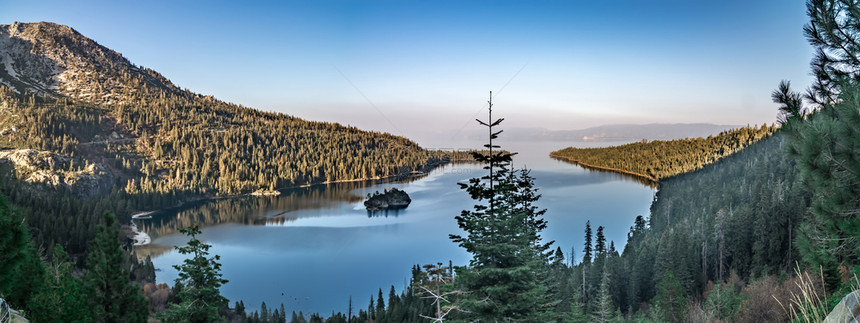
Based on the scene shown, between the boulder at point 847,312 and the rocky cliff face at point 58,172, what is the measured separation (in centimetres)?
16622

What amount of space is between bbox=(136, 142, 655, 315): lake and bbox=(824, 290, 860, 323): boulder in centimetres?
4872

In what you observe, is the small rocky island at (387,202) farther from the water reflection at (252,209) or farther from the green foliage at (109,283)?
the green foliage at (109,283)

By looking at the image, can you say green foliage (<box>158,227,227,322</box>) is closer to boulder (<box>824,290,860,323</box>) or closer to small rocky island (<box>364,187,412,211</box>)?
boulder (<box>824,290,860,323</box>)

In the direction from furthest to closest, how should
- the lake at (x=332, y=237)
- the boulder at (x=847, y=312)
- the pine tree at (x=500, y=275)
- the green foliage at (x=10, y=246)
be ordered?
Result: 1. the lake at (x=332, y=237)
2. the green foliage at (x=10, y=246)
3. the pine tree at (x=500, y=275)
4. the boulder at (x=847, y=312)

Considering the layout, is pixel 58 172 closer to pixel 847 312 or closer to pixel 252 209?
pixel 252 209

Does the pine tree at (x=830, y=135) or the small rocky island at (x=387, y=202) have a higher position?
the pine tree at (x=830, y=135)

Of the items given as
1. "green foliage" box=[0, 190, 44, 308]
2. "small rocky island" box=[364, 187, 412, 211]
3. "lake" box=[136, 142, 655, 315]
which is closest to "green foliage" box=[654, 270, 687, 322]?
"lake" box=[136, 142, 655, 315]

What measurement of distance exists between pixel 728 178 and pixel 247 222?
135 meters

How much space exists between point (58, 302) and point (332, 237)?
67.2 meters

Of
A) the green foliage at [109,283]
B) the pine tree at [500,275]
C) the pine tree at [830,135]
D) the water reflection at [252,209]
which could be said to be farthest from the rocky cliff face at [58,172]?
the pine tree at [830,135]

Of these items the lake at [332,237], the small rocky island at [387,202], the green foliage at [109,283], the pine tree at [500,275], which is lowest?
the lake at [332,237]

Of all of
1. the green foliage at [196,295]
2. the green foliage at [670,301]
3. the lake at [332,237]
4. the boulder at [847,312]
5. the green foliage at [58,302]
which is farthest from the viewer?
the lake at [332,237]

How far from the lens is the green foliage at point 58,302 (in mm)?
15391

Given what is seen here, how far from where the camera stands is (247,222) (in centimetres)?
10012
